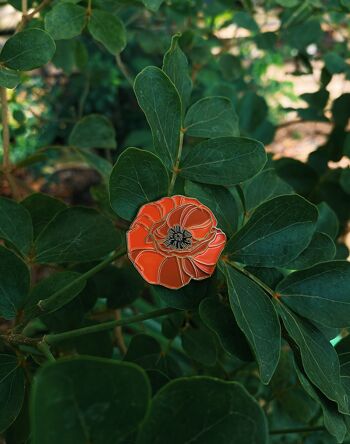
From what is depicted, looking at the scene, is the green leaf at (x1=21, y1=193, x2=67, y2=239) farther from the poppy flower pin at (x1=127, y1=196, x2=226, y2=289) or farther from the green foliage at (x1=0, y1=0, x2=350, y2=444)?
the poppy flower pin at (x1=127, y1=196, x2=226, y2=289)

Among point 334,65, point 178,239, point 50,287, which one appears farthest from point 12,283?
point 334,65

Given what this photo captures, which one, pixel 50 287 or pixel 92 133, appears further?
pixel 92 133

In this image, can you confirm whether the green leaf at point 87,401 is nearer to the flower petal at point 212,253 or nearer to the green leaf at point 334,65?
the flower petal at point 212,253

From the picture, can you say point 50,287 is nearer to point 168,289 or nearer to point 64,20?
point 168,289

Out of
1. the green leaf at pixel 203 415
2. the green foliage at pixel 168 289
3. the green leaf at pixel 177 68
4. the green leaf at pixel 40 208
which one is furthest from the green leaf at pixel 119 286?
the green leaf at pixel 203 415

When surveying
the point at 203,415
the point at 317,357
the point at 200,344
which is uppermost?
the point at 203,415

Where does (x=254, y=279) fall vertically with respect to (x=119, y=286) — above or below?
above
